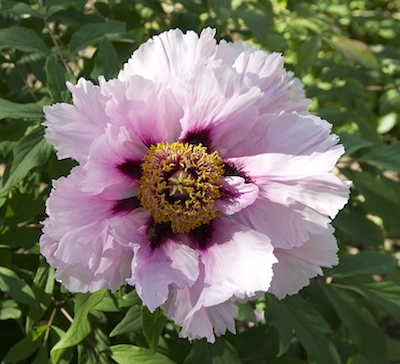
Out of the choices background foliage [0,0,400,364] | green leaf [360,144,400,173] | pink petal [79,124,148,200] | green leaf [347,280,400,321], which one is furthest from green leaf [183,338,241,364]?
green leaf [360,144,400,173]

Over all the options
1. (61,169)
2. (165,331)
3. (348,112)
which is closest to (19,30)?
(61,169)

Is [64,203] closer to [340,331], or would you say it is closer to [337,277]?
[337,277]

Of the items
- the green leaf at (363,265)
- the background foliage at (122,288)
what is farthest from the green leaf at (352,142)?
the green leaf at (363,265)

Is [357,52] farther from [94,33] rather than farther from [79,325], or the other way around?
[79,325]

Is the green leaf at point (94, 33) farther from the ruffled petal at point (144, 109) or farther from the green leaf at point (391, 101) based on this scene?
the green leaf at point (391, 101)

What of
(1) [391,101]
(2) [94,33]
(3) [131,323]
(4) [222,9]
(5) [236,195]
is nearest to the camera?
(5) [236,195]

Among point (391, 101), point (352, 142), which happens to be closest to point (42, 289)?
point (352, 142)

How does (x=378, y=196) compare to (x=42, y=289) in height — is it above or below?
below
